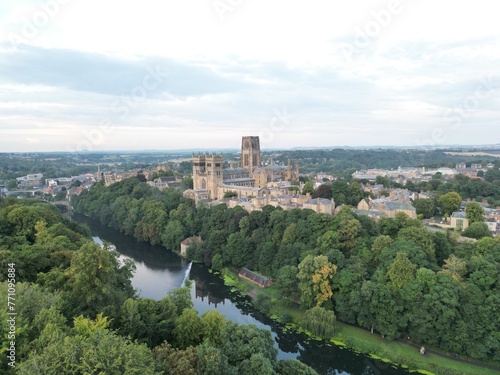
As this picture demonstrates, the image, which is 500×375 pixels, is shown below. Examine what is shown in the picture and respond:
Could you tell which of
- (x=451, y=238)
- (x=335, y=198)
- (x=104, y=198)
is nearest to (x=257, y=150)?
(x=104, y=198)

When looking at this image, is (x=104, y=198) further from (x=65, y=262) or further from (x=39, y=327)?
(x=39, y=327)

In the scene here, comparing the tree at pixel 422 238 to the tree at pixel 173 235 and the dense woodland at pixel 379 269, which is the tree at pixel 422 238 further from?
the tree at pixel 173 235

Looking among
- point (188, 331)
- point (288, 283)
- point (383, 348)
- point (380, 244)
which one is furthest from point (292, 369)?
point (380, 244)

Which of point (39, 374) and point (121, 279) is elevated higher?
point (39, 374)

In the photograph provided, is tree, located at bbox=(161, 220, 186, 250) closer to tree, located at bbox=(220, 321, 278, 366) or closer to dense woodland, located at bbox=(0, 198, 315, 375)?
dense woodland, located at bbox=(0, 198, 315, 375)

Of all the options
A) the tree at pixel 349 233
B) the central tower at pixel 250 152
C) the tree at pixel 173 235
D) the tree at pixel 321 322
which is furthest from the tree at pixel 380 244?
the central tower at pixel 250 152

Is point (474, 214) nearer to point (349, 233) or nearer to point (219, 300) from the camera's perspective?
point (349, 233)
